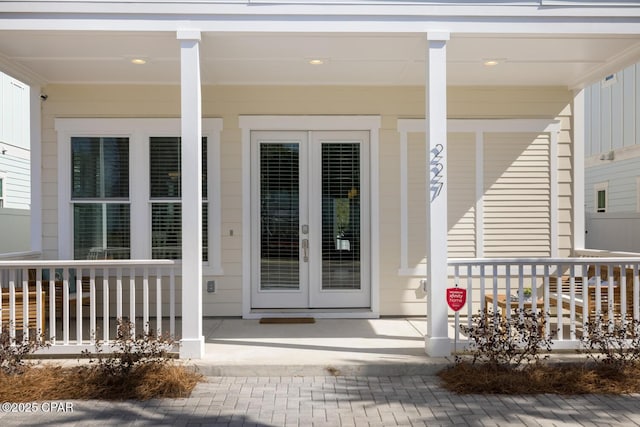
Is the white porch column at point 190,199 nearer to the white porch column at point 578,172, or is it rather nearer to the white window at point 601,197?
the white porch column at point 578,172

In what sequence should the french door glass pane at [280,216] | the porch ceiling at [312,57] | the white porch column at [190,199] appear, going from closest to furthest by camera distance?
1. the white porch column at [190,199]
2. the porch ceiling at [312,57]
3. the french door glass pane at [280,216]

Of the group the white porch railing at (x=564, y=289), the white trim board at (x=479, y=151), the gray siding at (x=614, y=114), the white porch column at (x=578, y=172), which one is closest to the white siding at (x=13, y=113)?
the white trim board at (x=479, y=151)

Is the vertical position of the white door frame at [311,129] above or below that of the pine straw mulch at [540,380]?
above

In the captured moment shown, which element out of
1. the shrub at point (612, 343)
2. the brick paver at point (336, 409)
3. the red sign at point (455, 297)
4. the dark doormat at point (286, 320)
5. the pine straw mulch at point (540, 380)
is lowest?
the brick paver at point (336, 409)

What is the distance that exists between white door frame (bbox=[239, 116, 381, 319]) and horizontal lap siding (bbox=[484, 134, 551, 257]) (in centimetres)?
143

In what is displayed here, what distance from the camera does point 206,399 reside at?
429 cm

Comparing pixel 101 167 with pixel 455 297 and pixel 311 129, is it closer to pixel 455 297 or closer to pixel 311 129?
pixel 311 129

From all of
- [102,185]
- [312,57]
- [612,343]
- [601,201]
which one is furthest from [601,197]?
[102,185]

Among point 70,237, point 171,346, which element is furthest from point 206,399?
point 70,237

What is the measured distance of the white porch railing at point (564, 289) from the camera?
5.12 meters

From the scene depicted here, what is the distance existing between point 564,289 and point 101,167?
19.6 ft

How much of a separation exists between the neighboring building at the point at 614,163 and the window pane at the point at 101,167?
34.7 feet

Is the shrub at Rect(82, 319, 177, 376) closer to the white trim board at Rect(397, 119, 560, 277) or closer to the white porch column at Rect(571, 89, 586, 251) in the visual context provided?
the white trim board at Rect(397, 119, 560, 277)

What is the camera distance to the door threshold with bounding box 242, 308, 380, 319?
23.0 ft
